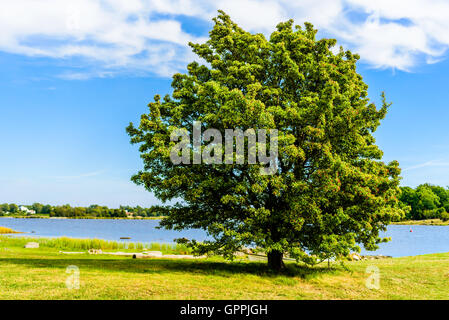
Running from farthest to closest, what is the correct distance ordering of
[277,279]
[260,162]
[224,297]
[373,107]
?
[373,107]
[277,279]
[260,162]
[224,297]

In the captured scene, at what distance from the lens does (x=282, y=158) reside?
17094 millimetres

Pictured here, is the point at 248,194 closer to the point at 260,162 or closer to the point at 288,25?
the point at 260,162

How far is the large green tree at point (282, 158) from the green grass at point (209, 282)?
1.51 meters

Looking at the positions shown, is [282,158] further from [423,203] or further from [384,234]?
[423,203]

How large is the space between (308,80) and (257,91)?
308 centimetres

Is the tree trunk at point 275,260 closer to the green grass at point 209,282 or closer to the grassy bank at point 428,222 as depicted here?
the green grass at point 209,282

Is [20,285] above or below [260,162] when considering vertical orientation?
below

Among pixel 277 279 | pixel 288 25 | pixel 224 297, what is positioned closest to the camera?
pixel 224 297

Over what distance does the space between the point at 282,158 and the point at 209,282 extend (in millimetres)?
6715

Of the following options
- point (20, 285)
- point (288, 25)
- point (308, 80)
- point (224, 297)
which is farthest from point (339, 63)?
point (20, 285)

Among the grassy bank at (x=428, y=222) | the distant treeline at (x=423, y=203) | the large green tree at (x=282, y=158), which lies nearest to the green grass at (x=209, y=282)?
the large green tree at (x=282, y=158)

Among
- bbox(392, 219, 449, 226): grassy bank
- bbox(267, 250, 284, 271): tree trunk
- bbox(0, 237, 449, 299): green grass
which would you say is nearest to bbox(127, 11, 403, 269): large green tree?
bbox(267, 250, 284, 271): tree trunk

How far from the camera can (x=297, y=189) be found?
53.1ft
